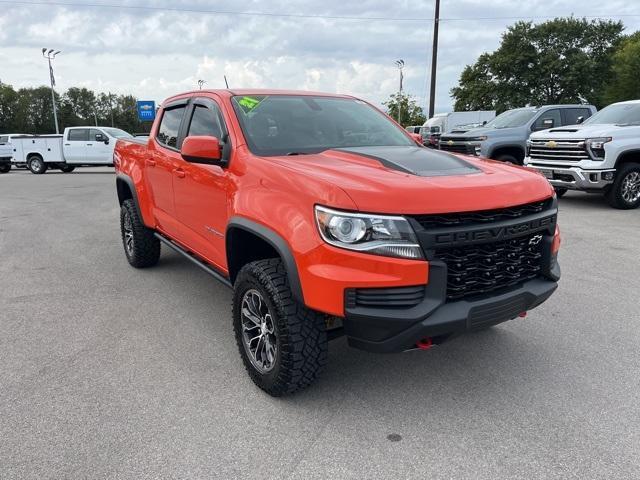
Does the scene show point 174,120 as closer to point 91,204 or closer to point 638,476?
point 638,476

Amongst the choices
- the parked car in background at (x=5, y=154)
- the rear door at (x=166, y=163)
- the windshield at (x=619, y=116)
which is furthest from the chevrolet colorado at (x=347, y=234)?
the parked car in background at (x=5, y=154)

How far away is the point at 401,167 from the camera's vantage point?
2881 mm

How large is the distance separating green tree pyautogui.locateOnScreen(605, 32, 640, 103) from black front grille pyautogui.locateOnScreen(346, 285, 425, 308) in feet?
168

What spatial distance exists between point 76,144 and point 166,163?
1872 cm

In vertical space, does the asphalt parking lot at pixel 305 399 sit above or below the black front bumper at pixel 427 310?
below

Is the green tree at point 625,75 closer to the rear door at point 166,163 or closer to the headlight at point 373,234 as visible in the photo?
the rear door at point 166,163

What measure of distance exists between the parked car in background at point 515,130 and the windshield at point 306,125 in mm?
8413

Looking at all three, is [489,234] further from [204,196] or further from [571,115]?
[571,115]

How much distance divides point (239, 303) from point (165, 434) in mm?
863

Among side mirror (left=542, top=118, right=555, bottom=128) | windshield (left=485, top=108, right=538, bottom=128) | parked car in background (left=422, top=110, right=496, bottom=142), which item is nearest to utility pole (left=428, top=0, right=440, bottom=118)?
parked car in background (left=422, top=110, right=496, bottom=142)

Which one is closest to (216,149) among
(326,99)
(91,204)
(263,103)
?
(263,103)

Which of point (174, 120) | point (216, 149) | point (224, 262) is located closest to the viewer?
point (216, 149)

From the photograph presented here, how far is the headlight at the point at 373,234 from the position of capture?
2.40 m

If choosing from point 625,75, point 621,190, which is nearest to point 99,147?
point 621,190
